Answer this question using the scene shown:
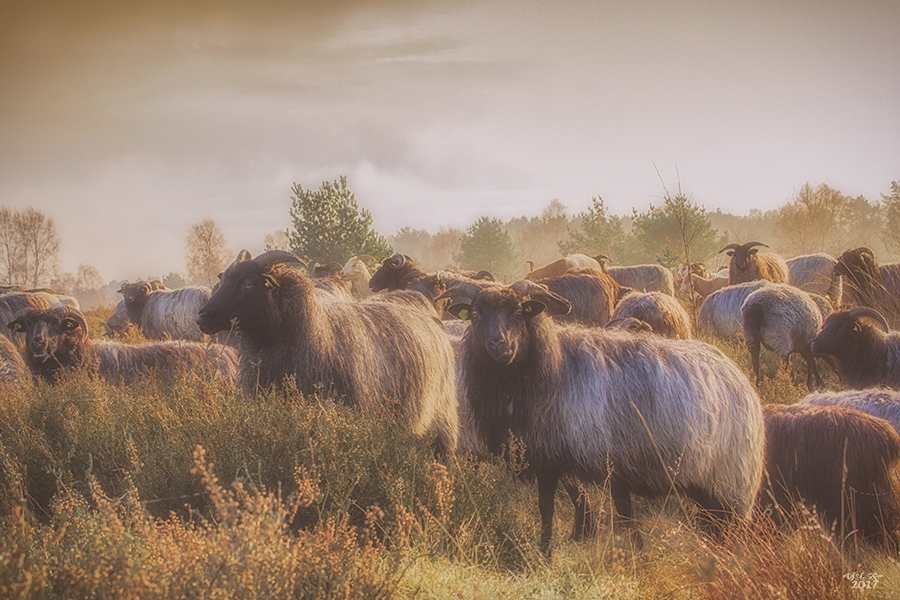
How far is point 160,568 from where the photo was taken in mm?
2229

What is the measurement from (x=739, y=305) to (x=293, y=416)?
10.3 m

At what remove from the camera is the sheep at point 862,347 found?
657 centimetres

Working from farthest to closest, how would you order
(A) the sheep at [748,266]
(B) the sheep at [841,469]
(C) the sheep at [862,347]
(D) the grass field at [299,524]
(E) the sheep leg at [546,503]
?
(A) the sheep at [748,266] → (C) the sheep at [862,347] → (B) the sheep at [841,469] → (E) the sheep leg at [546,503] → (D) the grass field at [299,524]

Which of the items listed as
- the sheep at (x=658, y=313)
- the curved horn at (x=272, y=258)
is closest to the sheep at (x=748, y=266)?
the sheep at (x=658, y=313)

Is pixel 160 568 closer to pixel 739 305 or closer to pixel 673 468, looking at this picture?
pixel 673 468

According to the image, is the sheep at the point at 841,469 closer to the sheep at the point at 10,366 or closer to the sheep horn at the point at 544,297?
the sheep horn at the point at 544,297

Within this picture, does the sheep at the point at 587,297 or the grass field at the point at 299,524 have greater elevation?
the sheep at the point at 587,297

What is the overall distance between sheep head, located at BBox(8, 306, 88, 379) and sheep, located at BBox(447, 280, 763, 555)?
230 inches

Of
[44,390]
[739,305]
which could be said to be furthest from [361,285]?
[44,390]

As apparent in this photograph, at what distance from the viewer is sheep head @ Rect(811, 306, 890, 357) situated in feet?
21.8

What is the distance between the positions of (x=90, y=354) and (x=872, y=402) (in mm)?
9402

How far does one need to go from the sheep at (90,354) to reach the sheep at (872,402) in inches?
267

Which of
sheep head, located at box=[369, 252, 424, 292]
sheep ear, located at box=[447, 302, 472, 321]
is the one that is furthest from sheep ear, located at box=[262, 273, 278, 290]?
sheep head, located at box=[369, 252, 424, 292]

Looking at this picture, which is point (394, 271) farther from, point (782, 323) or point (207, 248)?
point (207, 248)
